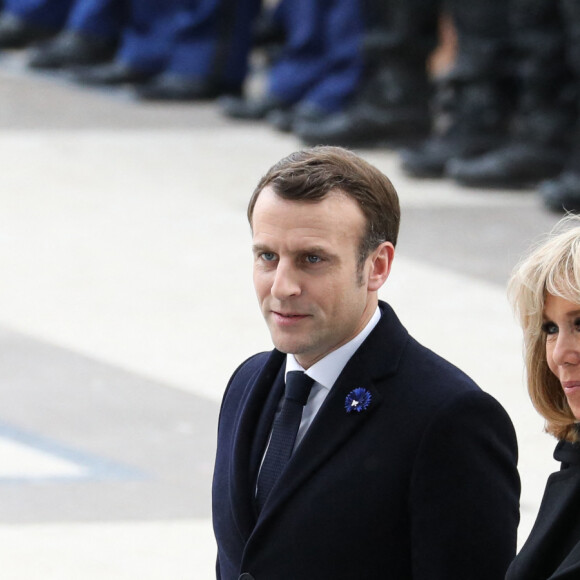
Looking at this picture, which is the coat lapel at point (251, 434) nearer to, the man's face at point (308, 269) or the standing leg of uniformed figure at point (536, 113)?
the man's face at point (308, 269)

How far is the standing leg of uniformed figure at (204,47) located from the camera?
10820 mm

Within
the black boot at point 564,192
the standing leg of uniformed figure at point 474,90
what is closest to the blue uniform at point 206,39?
the standing leg of uniformed figure at point 474,90

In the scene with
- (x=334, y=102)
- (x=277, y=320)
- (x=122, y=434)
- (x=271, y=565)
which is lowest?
(x=271, y=565)

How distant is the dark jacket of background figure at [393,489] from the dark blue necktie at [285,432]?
0.10 feet

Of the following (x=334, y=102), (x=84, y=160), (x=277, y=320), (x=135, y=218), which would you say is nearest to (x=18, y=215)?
(x=135, y=218)

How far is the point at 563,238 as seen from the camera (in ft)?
6.77

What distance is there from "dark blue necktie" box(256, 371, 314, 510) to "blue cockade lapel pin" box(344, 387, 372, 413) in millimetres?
77

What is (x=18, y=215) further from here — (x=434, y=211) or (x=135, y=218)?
(x=434, y=211)

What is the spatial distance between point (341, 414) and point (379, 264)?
0.21 meters

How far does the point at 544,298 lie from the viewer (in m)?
2.06

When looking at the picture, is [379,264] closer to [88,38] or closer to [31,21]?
[88,38]

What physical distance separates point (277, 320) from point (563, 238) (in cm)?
40

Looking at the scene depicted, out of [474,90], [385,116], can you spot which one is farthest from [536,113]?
[385,116]

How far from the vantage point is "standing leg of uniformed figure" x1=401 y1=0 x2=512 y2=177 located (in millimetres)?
8156
